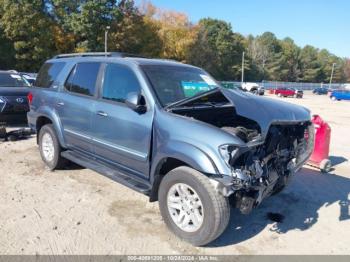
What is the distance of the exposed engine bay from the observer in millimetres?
3547

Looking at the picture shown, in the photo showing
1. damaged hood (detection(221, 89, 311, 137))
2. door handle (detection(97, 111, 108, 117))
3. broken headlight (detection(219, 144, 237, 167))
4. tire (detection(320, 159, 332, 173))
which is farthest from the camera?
tire (detection(320, 159, 332, 173))

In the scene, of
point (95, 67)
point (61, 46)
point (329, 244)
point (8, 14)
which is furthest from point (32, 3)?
point (329, 244)

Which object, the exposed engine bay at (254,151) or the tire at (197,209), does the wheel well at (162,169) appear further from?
the exposed engine bay at (254,151)

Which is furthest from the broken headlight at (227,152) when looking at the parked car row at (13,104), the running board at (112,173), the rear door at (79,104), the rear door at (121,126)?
the parked car row at (13,104)

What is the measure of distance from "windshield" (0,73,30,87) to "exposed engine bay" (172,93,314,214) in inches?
306

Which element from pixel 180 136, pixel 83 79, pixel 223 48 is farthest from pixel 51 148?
pixel 223 48

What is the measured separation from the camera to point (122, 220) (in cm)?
442

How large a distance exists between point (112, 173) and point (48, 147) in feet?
→ 6.78

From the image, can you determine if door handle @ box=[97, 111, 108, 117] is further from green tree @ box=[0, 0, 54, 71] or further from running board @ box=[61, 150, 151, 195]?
green tree @ box=[0, 0, 54, 71]

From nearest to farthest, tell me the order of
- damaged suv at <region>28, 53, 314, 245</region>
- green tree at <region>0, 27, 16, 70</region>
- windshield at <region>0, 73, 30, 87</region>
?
1. damaged suv at <region>28, 53, 314, 245</region>
2. windshield at <region>0, 73, 30, 87</region>
3. green tree at <region>0, 27, 16, 70</region>

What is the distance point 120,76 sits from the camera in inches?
188

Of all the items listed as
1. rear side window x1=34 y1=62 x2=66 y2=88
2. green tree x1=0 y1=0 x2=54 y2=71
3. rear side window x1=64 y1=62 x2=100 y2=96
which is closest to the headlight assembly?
rear side window x1=34 y1=62 x2=66 y2=88

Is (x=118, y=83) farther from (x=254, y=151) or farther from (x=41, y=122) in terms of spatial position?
(x=41, y=122)

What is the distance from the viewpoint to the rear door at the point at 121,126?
14.1 ft
